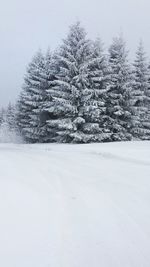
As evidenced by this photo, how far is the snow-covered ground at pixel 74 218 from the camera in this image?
4393 millimetres

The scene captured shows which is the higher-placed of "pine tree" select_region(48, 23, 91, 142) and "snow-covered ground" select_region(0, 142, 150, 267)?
"pine tree" select_region(48, 23, 91, 142)

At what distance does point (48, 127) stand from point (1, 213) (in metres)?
24.0

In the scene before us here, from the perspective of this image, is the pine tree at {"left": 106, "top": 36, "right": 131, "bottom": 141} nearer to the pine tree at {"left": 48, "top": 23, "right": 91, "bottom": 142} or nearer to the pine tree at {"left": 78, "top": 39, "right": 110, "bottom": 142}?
the pine tree at {"left": 78, "top": 39, "right": 110, "bottom": 142}

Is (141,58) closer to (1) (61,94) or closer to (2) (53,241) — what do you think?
(1) (61,94)

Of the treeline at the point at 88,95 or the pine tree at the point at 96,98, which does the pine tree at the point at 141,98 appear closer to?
the treeline at the point at 88,95

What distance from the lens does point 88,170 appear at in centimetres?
1047

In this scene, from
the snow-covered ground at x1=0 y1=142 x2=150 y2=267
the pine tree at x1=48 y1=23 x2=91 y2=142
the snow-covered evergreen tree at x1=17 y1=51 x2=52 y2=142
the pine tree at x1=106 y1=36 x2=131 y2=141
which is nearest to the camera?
the snow-covered ground at x1=0 y1=142 x2=150 y2=267

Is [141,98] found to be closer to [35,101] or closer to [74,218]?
[35,101]

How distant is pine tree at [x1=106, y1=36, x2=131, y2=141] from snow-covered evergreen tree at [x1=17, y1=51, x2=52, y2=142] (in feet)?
20.2

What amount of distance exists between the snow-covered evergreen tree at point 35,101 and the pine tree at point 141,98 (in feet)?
26.3

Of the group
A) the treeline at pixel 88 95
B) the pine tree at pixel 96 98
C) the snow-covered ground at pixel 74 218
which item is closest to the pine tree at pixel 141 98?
the treeline at pixel 88 95

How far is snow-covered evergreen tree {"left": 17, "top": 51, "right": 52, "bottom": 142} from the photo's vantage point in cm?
3034

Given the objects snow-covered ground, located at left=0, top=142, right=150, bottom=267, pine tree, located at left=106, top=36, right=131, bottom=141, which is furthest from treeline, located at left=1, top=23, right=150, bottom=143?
snow-covered ground, located at left=0, top=142, right=150, bottom=267

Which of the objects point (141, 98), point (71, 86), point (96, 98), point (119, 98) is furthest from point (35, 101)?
point (141, 98)
